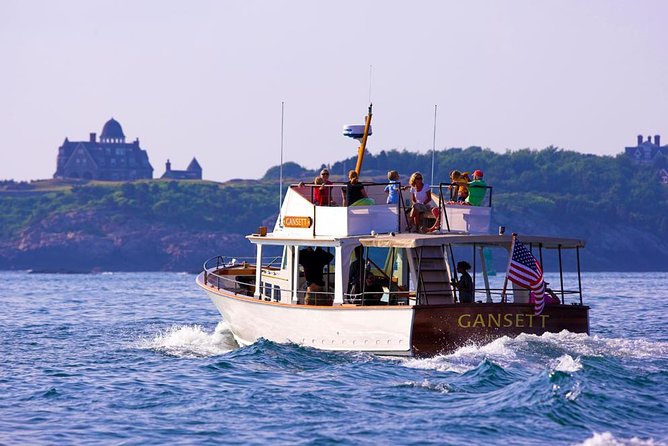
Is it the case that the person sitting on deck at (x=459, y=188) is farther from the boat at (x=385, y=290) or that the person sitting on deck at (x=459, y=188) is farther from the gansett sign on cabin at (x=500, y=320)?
the gansett sign on cabin at (x=500, y=320)

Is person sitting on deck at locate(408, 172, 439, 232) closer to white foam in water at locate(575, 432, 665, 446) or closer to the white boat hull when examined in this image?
the white boat hull

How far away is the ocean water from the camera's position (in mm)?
19766

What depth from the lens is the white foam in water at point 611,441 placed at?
18781 millimetres

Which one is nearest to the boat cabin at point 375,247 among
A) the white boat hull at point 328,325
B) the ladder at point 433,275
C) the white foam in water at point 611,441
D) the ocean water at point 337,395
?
the ladder at point 433,275

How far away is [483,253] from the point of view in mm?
27750

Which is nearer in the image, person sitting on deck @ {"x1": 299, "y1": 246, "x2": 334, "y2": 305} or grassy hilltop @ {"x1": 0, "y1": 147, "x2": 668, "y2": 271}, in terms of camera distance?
person sitting on deck @ {"x1": 299, "y1": 246, "x2": 334, "y2": 305}

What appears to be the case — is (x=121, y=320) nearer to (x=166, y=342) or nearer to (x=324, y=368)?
(x=166, y=342)

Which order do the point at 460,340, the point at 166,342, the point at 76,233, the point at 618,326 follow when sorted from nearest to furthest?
the point at 460,340
the point at 166,342
the point at 618,326
the point at 76,233

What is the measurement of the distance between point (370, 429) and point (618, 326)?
2232cm

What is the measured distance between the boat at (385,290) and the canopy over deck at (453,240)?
0.02m

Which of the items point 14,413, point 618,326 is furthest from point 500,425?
point 618,326

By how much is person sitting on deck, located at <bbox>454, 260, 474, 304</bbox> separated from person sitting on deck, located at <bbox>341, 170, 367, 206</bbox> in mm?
2533

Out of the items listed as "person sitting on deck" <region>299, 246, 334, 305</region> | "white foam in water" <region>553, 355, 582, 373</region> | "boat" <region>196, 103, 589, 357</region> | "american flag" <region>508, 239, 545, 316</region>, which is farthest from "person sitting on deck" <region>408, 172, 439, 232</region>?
"white foam in water" <region>553, 355, 582, 373</region>

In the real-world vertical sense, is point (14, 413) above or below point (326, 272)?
below
